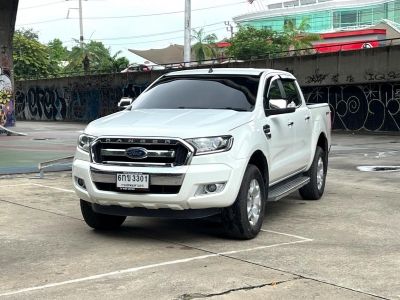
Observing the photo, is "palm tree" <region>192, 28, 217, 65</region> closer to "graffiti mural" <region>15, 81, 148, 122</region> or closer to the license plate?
"graffiti mural" <region>15, 81, 148, 122</region>

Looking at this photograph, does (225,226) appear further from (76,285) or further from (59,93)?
(59,93)

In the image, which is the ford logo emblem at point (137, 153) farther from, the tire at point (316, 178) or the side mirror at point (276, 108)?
the tire at point (316, 178)

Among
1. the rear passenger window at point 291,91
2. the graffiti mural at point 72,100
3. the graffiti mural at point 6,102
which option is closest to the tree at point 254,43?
the graffiti mural at point 72,100

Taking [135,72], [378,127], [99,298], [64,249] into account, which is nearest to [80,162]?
[64,249]

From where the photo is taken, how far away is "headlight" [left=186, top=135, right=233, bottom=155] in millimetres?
5850

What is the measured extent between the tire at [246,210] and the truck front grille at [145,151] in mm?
732

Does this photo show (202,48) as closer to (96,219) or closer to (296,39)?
(296,39)

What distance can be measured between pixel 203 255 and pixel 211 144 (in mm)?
1116

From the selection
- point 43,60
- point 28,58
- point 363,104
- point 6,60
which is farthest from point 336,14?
point 6,60

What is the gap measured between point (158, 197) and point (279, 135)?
82.7 inches

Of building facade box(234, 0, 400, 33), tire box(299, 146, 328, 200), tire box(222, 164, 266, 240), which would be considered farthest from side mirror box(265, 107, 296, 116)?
building facade box(234, 0, 400, 33)

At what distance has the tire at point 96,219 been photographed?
6656 mm

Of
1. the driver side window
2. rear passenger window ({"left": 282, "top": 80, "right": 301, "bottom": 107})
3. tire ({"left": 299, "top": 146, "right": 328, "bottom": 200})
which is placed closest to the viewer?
the driver side window

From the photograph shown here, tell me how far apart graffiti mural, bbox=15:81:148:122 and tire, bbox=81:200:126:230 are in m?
28.3
